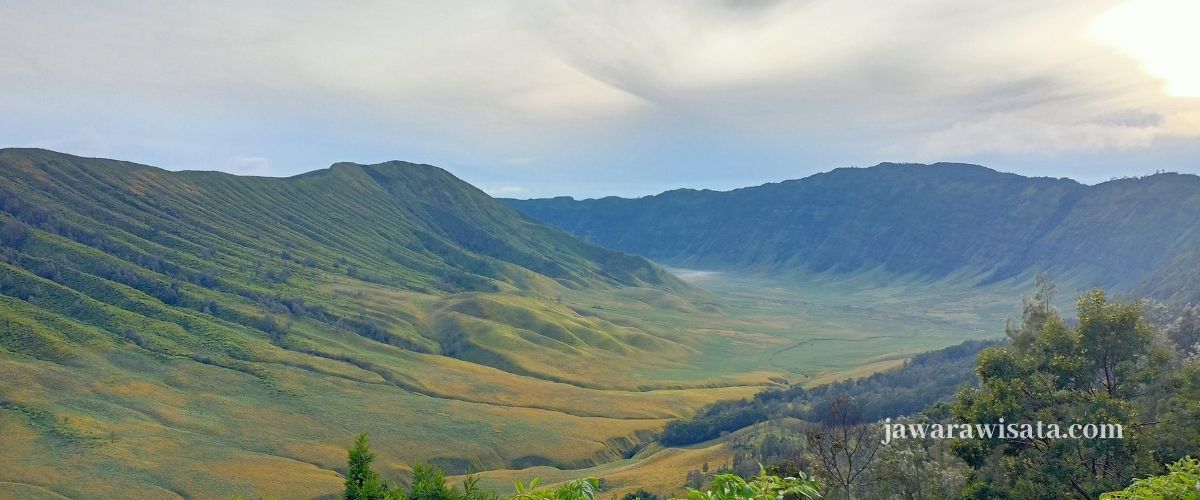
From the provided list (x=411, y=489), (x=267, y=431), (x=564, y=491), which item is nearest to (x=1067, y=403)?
(x=411, y=489)

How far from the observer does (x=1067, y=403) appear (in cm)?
3484

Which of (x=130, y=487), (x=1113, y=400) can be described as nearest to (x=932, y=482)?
(x=1113, y=400)

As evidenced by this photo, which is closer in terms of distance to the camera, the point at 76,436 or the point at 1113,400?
the point at 1113,400

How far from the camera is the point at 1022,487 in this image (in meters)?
32.7

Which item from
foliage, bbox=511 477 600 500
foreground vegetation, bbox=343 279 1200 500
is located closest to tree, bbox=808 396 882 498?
foreground vegetation, bbox=343 279 1200 500

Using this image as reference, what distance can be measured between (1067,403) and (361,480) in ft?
112

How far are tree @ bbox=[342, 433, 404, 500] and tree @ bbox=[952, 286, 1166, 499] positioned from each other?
28.5 m

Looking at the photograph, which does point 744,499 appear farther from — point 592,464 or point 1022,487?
point 592,464

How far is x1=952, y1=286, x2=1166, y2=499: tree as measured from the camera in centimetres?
3167

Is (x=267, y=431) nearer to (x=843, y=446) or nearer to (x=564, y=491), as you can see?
(x=843, y=446)

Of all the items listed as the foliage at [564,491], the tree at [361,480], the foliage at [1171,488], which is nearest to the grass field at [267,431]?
the tree at [361,480]

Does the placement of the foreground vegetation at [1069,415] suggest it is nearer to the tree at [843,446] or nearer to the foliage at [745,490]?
the tree at [843,446]

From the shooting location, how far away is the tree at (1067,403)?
31672mm

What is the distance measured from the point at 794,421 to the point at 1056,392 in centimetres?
12017
